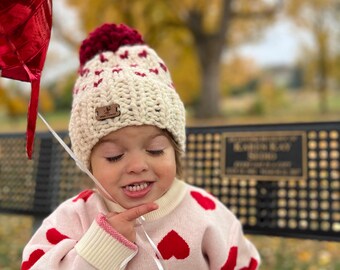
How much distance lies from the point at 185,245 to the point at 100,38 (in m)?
0.82

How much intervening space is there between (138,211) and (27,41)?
60 cm

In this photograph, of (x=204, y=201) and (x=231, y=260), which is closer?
(x=231, y=260)

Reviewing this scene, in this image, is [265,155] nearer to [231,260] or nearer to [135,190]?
[231,260]

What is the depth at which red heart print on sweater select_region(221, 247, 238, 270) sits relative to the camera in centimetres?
155

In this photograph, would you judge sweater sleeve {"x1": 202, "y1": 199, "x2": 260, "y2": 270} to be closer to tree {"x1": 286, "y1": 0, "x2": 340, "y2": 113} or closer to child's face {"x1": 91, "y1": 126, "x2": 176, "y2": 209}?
child's face {"x1": 91, "y1": 126, "x2": 176, "y2": 209}

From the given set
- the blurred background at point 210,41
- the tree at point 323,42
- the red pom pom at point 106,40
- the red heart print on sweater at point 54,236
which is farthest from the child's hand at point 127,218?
the tree at point 323,42

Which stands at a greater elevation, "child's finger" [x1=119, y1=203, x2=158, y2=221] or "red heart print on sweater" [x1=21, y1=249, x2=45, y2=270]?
"child's finger" [x1=119, y1=203, x2=158, y2=221]

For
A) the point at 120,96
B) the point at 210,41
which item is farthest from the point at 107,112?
the point at 210,41

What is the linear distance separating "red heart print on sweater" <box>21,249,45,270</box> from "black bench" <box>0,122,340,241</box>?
101 cm

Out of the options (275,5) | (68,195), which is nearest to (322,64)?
(275,5)

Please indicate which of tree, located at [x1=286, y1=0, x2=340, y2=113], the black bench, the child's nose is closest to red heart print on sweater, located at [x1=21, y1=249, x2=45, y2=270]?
the child's nose

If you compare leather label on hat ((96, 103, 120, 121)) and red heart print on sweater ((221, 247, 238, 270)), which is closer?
leather label on hat ((96, 103, 120, 121))

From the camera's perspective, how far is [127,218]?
1.34 metres

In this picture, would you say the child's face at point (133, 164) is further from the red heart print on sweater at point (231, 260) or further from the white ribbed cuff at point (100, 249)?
the red heart print on sweater at point (231, 260)
